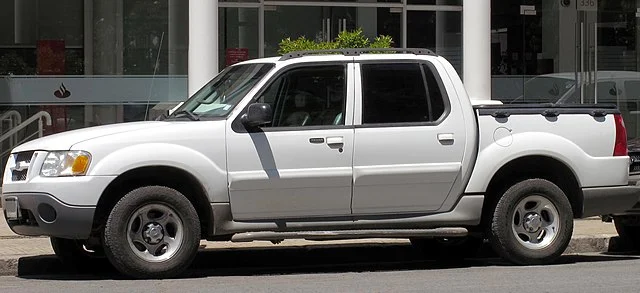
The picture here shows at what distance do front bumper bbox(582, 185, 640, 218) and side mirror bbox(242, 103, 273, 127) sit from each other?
9.80 feet

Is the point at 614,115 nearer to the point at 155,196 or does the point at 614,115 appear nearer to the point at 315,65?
the point at 315,65

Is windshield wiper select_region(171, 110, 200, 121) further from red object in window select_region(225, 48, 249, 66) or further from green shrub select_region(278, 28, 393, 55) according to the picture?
red object in window select_region(225, 48, 249, 66)

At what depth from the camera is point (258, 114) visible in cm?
872

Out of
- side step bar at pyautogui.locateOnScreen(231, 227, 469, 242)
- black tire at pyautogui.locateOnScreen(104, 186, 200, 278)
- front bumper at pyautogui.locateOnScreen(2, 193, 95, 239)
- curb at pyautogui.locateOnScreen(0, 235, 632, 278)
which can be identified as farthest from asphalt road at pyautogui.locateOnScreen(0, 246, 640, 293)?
front bumper at pyautogui.locateOnScreen(2, 193, 95, 239)

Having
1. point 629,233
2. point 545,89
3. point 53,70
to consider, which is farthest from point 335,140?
point 545,89

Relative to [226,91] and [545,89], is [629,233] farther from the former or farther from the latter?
[545,89]

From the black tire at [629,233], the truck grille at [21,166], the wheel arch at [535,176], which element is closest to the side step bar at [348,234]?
the wheel arch at [535,176]

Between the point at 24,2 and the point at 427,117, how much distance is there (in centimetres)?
757

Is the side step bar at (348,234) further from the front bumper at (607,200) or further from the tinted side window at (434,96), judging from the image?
the front bumper at (607,200)

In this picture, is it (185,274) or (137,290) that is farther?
(185,274)

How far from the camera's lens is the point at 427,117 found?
9.30 meters

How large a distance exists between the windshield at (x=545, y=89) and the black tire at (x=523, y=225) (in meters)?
7.08

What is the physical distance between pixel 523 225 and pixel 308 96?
7.42 feet

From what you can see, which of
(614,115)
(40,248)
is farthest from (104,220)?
(614,115)
